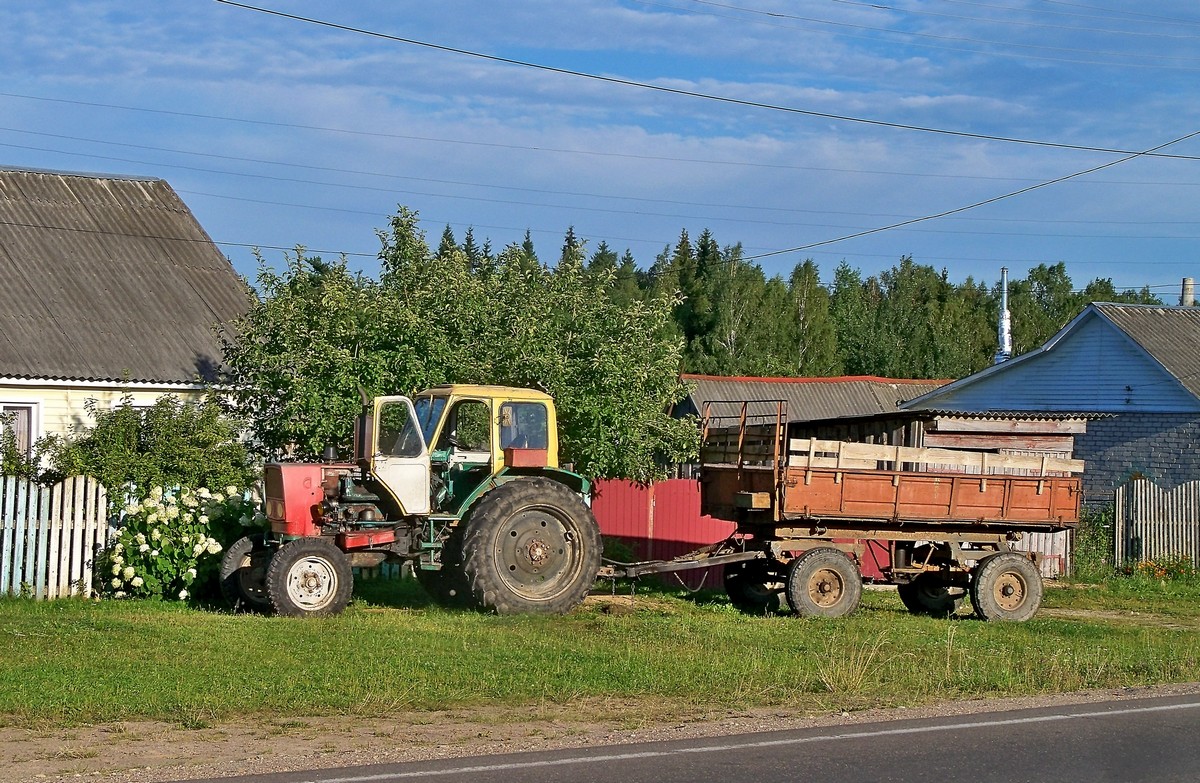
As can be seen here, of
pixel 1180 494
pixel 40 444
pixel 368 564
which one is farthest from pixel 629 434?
pixel 1180 494

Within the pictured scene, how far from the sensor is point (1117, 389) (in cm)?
Answer: 3203

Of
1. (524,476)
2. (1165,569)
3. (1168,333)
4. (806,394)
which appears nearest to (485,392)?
(524,476)

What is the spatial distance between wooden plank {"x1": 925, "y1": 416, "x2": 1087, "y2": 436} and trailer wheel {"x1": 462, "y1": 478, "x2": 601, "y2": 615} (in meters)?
9.74

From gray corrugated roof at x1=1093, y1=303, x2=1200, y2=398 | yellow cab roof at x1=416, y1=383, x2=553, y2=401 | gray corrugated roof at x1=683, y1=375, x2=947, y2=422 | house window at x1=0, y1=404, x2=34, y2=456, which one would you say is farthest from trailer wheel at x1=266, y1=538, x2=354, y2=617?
gray corrugated roof at x1=683, y1=375, x2=947, y2=422

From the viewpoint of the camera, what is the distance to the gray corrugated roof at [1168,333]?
30.5 m

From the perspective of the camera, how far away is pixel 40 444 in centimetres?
1639

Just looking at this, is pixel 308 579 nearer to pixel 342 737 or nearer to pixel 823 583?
pixel 342 737

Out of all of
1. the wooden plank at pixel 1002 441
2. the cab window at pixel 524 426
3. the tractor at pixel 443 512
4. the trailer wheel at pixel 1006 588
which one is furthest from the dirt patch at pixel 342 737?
the wooden plank at pixel 1002 441

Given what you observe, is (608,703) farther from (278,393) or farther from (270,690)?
(278,393)

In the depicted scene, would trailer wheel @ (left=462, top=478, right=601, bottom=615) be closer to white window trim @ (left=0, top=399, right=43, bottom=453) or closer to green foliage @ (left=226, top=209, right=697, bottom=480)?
green foliage @ (left=226, top=209, right=697, bottom=480)

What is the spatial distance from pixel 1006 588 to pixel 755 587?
3067 millimetres

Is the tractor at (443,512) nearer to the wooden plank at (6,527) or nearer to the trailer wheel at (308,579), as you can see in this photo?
the trailer wheel at (308,579)

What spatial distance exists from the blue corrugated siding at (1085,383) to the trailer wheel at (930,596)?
51.5 ft

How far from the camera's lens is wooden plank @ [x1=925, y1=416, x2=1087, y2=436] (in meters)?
22.8
